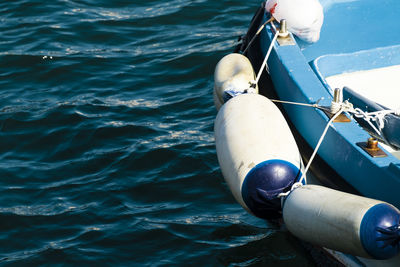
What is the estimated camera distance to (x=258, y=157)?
387 cm

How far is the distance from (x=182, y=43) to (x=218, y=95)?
2923 millimetres

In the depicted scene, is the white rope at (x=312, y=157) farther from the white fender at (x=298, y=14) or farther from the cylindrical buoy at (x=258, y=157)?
the white fender at (x=298, y=14)

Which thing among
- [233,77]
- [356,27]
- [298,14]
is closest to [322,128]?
[233,77]

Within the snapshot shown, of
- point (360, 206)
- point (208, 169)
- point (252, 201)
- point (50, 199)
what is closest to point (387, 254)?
point (360, 206)

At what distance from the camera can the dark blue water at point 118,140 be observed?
4938 millimetres

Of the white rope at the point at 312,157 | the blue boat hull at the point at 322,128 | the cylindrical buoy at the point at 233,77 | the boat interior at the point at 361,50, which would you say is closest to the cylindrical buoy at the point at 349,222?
the white rope at the point at 312,157

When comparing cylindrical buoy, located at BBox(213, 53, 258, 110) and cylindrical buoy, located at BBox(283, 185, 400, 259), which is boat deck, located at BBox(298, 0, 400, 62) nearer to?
cylindrical buoy, located at BBox(213, 53, 258, 110)

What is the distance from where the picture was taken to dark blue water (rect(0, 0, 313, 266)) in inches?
194

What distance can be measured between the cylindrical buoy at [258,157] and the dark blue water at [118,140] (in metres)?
0.91

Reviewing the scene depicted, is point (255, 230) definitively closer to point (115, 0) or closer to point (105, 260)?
point (105, 260)

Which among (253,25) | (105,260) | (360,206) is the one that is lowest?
(105,260)

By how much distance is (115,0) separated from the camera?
28.8 feet

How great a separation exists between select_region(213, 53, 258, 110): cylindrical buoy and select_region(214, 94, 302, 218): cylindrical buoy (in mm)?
570

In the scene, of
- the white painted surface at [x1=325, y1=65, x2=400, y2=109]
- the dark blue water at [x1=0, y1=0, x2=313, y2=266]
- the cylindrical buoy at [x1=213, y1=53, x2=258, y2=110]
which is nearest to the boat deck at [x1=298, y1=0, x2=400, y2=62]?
the white painted surface at [x1=325, y1=65, x2=400, y2=109]
